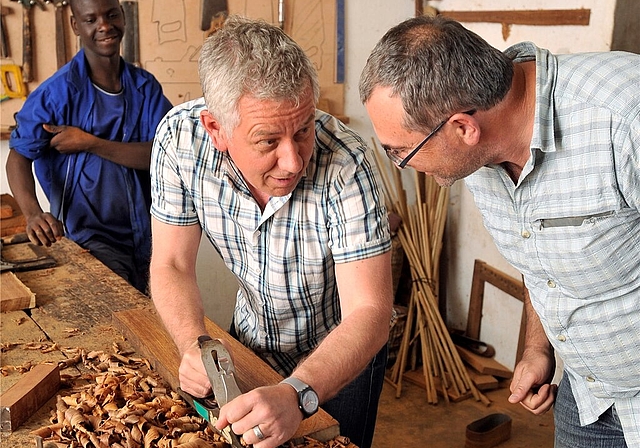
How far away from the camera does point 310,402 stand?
1.67 meters

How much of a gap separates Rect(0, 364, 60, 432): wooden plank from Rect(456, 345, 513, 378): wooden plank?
3493mm

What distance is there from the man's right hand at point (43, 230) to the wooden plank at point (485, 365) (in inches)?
116

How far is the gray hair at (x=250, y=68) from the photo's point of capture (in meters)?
1.79

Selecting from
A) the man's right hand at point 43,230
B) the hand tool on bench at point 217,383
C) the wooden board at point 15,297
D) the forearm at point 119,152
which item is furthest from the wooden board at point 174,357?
the forearm at point 119,152

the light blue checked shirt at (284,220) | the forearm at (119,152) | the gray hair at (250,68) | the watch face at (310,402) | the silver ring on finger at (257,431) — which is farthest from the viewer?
the forearm at (119,152)

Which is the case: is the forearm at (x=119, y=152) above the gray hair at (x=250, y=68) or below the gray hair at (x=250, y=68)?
below

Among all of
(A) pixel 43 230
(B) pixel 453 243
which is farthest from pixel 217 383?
(B) pixel 453 243

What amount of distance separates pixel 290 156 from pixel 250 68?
24 centimetres

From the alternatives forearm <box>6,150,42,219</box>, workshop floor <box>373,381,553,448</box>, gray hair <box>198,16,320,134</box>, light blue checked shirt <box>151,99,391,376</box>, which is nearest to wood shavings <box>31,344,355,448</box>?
light blue checked shirt <box>151,99,391,376</box>

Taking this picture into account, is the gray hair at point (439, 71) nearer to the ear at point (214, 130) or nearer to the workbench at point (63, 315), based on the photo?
the ear at point (214, 130)

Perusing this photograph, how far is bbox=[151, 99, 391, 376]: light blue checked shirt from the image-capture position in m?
2.02

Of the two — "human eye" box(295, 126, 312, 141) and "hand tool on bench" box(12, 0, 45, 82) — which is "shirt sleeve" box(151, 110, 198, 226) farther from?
"hand tool on bench" box(12, 0, 45, 82)

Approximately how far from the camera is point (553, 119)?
171 cm

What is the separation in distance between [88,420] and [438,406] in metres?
3.33
